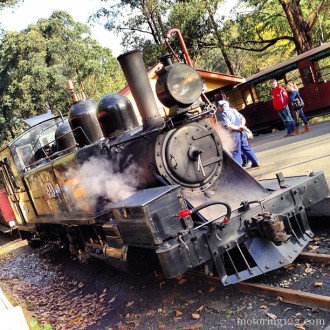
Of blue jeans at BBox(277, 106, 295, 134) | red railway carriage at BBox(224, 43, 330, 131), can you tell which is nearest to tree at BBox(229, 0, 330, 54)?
red railway carriage at BBox(224, 43, 330, 131)

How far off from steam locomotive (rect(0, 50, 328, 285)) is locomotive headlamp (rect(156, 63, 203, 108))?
0.01 m

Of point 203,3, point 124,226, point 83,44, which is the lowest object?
point 124,226

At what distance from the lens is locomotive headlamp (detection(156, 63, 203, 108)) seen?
13.9ft

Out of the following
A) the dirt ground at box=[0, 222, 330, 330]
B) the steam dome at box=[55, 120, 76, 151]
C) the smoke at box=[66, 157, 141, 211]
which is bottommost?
the dirt ground at box=[0, 222, 330, 330]

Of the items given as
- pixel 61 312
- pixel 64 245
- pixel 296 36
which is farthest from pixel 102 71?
pixel 61 312

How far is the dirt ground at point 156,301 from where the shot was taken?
351cm

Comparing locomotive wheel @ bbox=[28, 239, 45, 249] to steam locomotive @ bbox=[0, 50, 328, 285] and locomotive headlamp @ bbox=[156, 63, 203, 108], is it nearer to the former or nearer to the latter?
steam locomotive @ bbox=[0, 50, 328, 285]

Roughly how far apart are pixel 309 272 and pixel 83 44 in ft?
95.3

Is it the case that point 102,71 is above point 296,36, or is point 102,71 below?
above

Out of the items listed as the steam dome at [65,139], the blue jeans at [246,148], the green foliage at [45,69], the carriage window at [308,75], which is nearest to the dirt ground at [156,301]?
the steam dome at [65,139]

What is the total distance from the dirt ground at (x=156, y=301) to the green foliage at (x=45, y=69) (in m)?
21.7

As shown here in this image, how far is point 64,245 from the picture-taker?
7770mm

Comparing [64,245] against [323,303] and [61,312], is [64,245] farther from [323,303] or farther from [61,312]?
[323,303]

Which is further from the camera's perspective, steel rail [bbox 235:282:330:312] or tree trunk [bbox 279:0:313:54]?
tree trunk [bbox 279:0:313:54]
